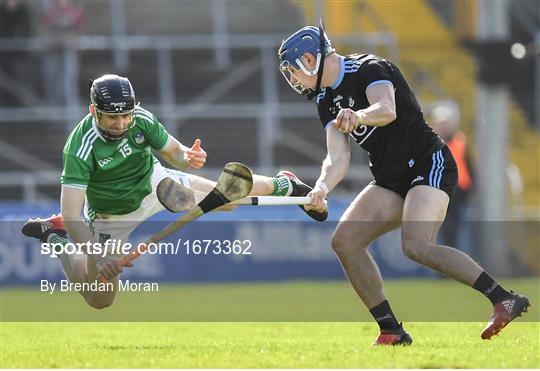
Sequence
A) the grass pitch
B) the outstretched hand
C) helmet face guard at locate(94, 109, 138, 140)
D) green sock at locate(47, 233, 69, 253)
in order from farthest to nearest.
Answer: green sock at locate(47, 233, 69, 253)
the outstretched hand
helmet face guard at locate(94, 109, 138, 140)
the grass pitch

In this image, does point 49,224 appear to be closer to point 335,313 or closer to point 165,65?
point 335,313

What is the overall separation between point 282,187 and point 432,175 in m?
1.51

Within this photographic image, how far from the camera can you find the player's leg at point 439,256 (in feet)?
28.4

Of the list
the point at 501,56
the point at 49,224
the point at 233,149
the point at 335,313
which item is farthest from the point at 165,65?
the point at 49,224

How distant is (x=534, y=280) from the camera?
17.5 metres

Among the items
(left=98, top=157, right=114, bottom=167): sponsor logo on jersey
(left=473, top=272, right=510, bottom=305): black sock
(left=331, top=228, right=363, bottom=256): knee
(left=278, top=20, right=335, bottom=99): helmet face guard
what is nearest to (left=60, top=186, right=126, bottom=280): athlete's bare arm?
Answer: (left=98, top=157, right=114, bottom=167): sponsor logo on jersey

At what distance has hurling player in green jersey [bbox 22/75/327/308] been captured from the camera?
897 cm

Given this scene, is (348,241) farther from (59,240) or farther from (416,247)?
(59,240)

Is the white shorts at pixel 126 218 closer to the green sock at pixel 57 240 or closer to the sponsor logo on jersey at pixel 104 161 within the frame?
the green sock at pixel 57 240

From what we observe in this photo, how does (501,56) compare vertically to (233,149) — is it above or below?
above

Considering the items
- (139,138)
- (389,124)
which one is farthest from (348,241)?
(139,138)

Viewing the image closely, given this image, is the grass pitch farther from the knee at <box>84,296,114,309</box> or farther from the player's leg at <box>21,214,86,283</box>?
the player's leg at <box>21,214,86,283</box>

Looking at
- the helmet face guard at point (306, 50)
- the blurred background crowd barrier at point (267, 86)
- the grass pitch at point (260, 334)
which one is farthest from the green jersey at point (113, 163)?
the blurred background crowd barrier at point (267, 86)

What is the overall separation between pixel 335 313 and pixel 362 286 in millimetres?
3493
